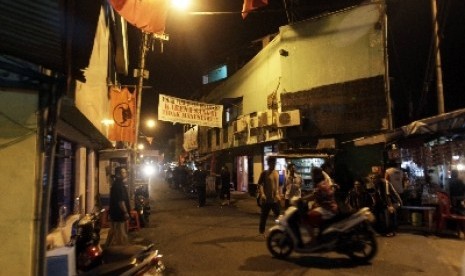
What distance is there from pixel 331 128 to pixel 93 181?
405 inches

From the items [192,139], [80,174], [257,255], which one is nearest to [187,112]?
[80,174]

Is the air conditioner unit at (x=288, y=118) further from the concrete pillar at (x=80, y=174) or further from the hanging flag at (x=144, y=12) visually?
the hanging flag at (x=144, y=12)

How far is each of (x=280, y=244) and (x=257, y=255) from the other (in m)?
0.69

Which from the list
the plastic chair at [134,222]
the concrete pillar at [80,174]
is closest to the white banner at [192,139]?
the plastic chair at [134,222]

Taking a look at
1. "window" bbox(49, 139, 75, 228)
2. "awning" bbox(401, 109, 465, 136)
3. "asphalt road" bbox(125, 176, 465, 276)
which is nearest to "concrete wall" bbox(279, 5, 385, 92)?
"awning" bbox(401, 109, 465, 136)

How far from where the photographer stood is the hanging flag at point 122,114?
14.1m

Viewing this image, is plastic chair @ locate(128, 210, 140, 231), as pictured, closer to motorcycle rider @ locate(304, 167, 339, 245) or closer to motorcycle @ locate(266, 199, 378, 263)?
motorcycle @ locate(266, 199, 378, 263)

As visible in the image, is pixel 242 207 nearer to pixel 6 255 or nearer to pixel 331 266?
pixel 331 266

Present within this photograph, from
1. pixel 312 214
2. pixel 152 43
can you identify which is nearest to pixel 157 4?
pixel 312 214

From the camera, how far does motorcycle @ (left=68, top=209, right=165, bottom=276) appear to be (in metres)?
4.84

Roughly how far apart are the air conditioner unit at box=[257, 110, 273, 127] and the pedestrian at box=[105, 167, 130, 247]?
1180cm

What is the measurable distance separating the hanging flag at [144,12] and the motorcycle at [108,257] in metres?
3.97

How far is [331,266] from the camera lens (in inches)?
314

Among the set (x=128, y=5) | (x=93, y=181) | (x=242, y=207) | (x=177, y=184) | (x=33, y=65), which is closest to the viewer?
(x=33, y=65)
